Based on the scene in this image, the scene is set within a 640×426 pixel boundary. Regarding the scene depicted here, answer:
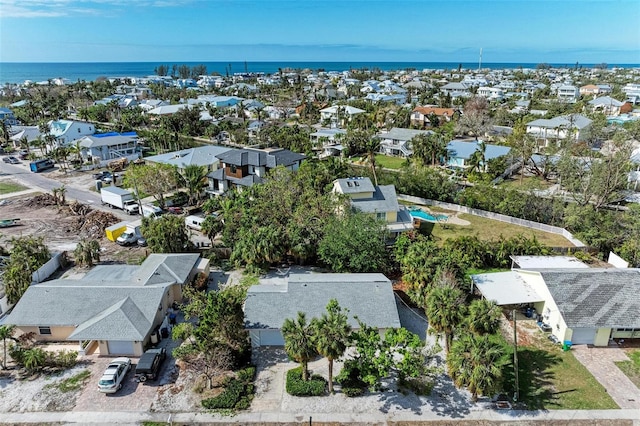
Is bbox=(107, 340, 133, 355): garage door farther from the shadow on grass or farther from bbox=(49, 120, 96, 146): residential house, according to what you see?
bbox=(49, 120, 96, 146): residential house

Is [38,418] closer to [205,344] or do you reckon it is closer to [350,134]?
[205,344]

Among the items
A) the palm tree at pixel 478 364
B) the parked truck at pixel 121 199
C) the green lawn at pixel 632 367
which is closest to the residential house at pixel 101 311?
the palm tree at pixel 478 364

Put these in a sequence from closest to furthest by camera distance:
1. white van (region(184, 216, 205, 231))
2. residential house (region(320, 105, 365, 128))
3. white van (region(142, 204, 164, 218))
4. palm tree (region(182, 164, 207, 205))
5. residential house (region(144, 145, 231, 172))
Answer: white van (region(184, 216, 205, 231)) < white van (region(142, 204, 164, 218)) < palm tree (region(182, 164, 207, 205)) < residential house (region(144, 145, 231, 172)) < residential house (region(320, 105, 365, 128))

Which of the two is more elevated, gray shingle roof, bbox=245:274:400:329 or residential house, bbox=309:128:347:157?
residential house, bbox=309:128:347:157

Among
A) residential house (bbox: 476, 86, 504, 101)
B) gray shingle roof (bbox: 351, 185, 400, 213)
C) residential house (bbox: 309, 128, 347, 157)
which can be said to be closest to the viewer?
gray shingle roof (bbox: 351, 185, 400, 213)

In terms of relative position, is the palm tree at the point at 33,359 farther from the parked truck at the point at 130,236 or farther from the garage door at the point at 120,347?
the parked truck at the point at 130,236

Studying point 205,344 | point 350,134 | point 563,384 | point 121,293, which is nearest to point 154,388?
point 205,344

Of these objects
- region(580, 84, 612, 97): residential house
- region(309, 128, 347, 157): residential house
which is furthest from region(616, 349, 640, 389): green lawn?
region(580, 84, 612, 97): residential house
